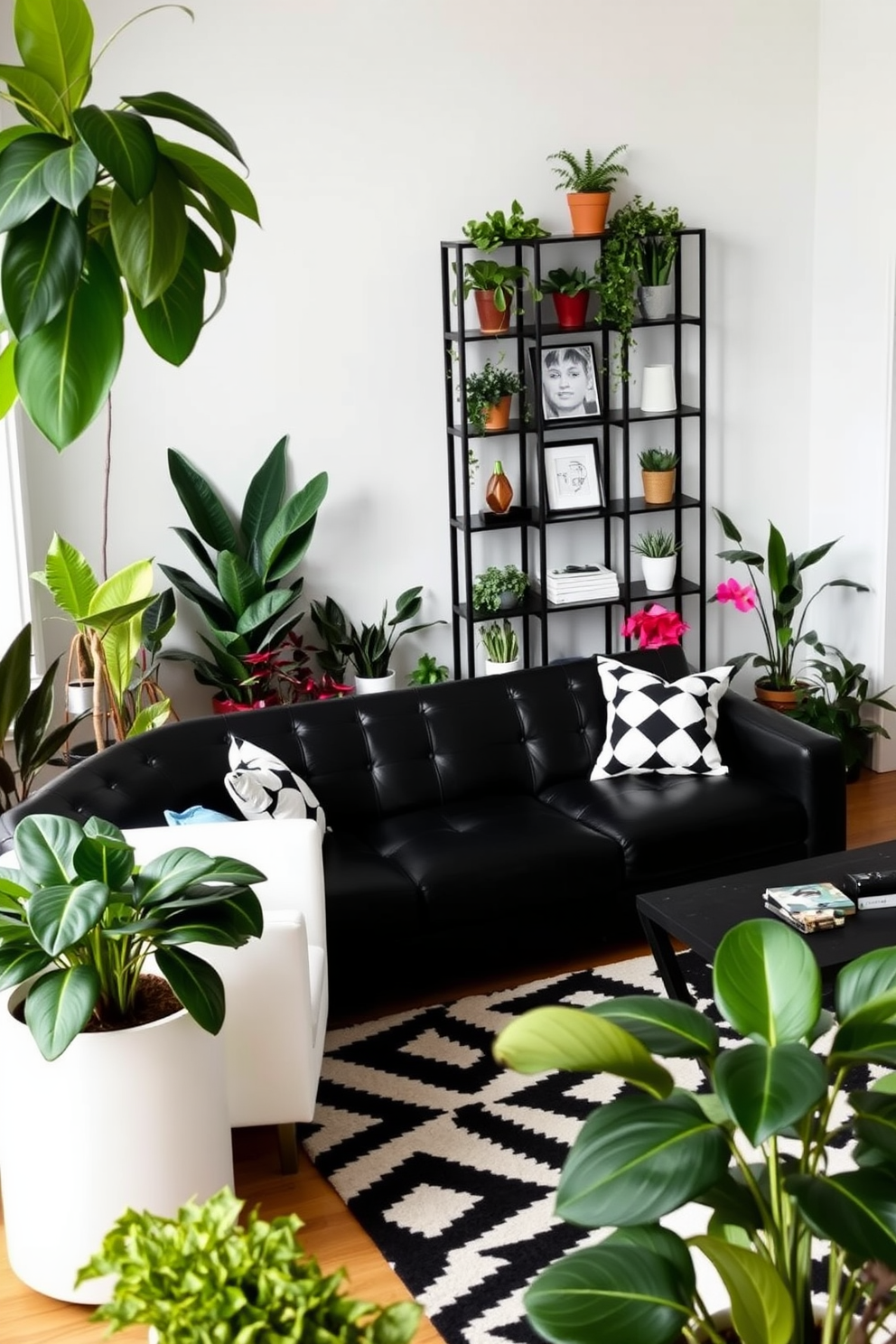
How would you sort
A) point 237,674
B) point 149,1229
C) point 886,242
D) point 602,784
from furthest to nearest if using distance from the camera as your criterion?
point 886,242 → point 237,674 → point 602,784 → point 149,1229

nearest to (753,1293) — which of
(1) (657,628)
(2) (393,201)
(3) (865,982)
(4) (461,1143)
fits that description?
(3) (865,982)

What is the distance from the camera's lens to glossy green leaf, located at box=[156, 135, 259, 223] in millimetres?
1350

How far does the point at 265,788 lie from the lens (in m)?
3.96

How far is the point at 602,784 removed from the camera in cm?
454

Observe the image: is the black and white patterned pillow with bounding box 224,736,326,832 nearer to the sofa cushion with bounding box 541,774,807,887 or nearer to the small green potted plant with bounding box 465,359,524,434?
the sofa cushion with bounding box 541,774,807,887

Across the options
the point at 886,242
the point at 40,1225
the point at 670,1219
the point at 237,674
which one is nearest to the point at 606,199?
the point at 886,242

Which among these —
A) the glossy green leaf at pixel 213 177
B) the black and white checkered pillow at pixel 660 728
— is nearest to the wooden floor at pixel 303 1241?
the black and white checkered pillow at pixel 660 728

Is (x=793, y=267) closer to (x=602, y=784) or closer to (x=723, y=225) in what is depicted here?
(x=723, y=225)

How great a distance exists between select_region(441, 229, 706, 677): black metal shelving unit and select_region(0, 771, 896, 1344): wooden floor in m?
2.62

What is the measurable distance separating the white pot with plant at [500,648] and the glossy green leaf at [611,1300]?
13.5 ft

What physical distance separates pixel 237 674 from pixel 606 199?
2.17 metres

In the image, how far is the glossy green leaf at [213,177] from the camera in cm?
135

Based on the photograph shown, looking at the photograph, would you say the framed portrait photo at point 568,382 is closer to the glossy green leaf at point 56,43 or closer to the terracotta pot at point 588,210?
the terracotta pot at point 588,210

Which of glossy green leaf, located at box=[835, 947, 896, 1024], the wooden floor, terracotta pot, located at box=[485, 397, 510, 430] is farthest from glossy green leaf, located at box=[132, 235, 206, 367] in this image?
terracotta pot, located at box=[485, 397, 510, 430]
